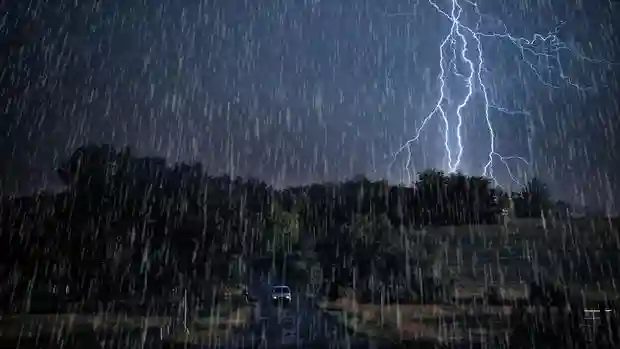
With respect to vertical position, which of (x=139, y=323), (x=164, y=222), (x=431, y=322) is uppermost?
(x=164, y=222)

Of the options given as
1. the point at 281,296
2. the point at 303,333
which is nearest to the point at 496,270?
the point at 303,333

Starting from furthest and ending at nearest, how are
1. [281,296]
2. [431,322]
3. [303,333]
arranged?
[281,296]
[431,322]
[303,333]

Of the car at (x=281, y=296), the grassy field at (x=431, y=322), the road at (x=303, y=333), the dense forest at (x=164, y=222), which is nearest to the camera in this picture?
the road at (x=303, y=333)

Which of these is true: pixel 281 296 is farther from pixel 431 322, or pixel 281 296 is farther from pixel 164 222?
pixel 431 322

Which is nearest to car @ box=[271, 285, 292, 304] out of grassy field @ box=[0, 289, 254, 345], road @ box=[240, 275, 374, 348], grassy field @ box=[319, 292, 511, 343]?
grassy field @ box=[0, 289, 254, 345]

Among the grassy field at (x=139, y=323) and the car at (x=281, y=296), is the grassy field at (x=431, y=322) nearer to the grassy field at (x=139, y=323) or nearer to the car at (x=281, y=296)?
the grassy field at (x=139, y=323)

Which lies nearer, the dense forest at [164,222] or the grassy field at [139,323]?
the grassy field at [139,323]

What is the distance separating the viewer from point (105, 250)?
715 inches

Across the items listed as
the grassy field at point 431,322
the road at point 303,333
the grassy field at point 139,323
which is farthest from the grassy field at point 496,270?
the grassy field at point 139,323

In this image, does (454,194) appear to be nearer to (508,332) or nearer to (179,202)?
(179,202)

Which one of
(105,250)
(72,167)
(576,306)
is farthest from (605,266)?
(72,167)

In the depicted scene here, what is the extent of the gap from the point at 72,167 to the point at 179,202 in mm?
4098

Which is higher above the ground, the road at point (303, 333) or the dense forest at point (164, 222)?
the dense forest at point (164, 222)

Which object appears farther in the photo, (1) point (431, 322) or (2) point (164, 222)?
(2) point (164, 222)
